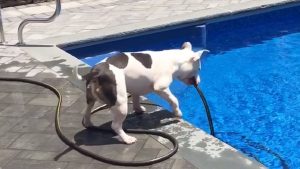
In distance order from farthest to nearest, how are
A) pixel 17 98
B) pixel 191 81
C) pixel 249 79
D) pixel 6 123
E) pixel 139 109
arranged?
pixel 249 79
pixel 17 98
pixel 6 123
pixel 139 109
pixel 191 81

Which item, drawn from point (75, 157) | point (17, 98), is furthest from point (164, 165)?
point (17, 98)

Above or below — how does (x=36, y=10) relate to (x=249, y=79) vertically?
above

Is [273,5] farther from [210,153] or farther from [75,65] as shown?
[210,153]

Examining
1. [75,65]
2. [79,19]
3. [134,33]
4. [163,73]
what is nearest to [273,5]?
[134,33]

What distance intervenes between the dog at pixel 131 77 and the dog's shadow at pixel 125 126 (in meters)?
0.07

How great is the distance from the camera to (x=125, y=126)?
3.98 m

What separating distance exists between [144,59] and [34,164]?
3.24 ft

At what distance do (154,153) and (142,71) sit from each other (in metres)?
0.55

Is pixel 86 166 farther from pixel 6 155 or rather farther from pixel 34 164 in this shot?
pixel 6 155

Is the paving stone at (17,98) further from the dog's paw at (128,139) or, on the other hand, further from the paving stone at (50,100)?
the dog's paw at (128,139)

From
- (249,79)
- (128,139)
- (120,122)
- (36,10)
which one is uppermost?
(120,122)

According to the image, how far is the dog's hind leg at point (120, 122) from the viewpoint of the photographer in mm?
3570

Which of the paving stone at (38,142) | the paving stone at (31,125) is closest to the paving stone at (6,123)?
the paving stone at (31,125)

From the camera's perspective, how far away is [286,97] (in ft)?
19.5
